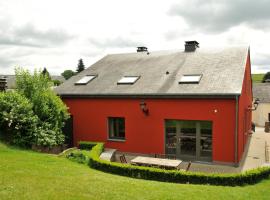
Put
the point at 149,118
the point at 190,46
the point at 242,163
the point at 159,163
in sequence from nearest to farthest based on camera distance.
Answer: the point at 159,163, the point at 242,163, the point at 149,118, the point at 190,46

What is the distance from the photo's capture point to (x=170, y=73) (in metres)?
18.8

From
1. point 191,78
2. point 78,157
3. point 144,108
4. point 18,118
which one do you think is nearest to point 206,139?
point 191,78

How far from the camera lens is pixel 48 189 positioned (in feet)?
29.9

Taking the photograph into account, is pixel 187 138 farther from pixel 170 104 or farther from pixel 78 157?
pixel 78 157

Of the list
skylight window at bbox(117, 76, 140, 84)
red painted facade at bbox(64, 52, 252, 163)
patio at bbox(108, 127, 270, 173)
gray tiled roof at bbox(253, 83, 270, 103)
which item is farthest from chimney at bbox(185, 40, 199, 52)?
gray tiled roof at bbox(253, 83, 270, 103)

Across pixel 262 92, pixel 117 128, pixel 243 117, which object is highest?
pixel 262 92

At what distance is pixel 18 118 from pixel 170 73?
9.38m

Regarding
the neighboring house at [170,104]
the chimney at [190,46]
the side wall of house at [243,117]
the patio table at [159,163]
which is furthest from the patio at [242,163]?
the chimney at [190,46]

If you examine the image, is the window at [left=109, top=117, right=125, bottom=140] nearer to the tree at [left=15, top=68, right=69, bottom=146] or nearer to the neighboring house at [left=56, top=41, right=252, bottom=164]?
the neighboring house at [left=56, top=41, right=252, bottom=164]

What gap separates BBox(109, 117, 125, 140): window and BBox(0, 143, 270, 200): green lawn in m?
6.60

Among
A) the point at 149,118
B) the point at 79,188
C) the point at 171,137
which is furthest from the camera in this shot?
the point at 149,118

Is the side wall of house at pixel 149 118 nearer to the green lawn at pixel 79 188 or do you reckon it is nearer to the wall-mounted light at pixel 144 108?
the wall-mounted light at pixel 144 108

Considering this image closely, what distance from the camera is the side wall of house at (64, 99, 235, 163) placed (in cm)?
1559

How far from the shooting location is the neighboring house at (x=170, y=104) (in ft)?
51.4
